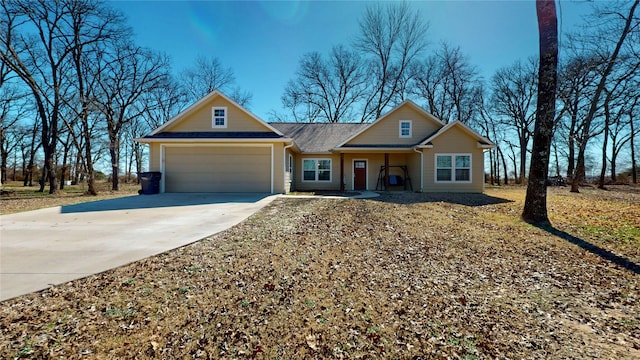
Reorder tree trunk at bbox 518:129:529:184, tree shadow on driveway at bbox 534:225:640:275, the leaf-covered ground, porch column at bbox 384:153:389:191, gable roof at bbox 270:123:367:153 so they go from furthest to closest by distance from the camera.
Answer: tree trunk at bbox 518:129:529:184 → gable roof at bbox 270:123:367:153 → porch column at bbox 384:153:389:191 → tree shadow on driveway at bbox 534:225:640:275 → the leaf-covered ground

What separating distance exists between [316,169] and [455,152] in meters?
7.85

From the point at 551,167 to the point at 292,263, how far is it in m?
39.9

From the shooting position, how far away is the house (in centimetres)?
1349

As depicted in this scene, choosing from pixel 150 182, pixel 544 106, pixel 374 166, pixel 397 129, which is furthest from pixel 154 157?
pixel 544 106

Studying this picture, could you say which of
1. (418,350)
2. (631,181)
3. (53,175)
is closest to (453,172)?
(418,350)

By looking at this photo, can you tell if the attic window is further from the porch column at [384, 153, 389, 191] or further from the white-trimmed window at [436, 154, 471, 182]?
the white-trimmed window at [436, 154, 471, 182]

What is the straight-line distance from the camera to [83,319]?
9.39ft

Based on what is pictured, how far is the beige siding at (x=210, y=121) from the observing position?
45.9ft

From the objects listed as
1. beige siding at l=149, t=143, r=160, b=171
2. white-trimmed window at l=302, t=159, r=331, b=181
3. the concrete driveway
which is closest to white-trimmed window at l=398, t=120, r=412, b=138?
white-trimmed window at l=302, t=159, r=331, b=181

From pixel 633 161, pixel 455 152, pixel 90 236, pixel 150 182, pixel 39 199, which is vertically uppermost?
pixel 633 161

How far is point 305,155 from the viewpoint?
1742cm

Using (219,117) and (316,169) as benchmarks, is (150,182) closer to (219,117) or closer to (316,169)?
(219,117)

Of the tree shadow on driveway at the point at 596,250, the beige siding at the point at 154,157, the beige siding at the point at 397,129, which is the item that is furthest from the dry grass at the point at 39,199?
the tree shadow on driveway at the point at 596,250

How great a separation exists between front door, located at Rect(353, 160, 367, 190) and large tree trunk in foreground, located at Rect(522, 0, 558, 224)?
9738 mm
